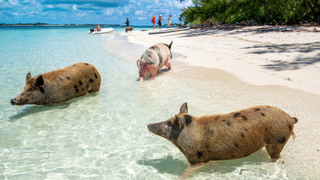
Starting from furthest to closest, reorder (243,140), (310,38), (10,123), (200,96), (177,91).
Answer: (310,38) < (177,91) < (200,96) < (10,123) < (243,140)

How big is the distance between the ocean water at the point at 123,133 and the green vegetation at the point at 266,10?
1678cm

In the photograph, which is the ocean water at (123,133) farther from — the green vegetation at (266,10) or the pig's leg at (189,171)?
the green vegetation at (266,10)

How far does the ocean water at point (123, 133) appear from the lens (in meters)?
3.36

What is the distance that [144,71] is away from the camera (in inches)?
326

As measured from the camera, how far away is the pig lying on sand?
3.02 m

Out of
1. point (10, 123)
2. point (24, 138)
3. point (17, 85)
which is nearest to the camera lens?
point (24, 138)

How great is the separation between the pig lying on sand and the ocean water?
383mm

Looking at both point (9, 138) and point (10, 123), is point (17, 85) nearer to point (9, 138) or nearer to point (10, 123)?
point (10, 123)

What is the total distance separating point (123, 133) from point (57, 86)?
8.65ft

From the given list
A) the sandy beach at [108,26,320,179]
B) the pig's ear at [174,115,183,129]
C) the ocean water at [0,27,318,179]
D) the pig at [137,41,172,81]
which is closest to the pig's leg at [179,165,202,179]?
the ocean water at [0,27,318,179]

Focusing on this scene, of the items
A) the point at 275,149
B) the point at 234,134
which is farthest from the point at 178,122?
the point at 275,149

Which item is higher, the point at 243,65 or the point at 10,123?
the point at 243,65

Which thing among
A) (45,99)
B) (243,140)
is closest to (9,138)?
(45,99)

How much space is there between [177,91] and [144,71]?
202cm
